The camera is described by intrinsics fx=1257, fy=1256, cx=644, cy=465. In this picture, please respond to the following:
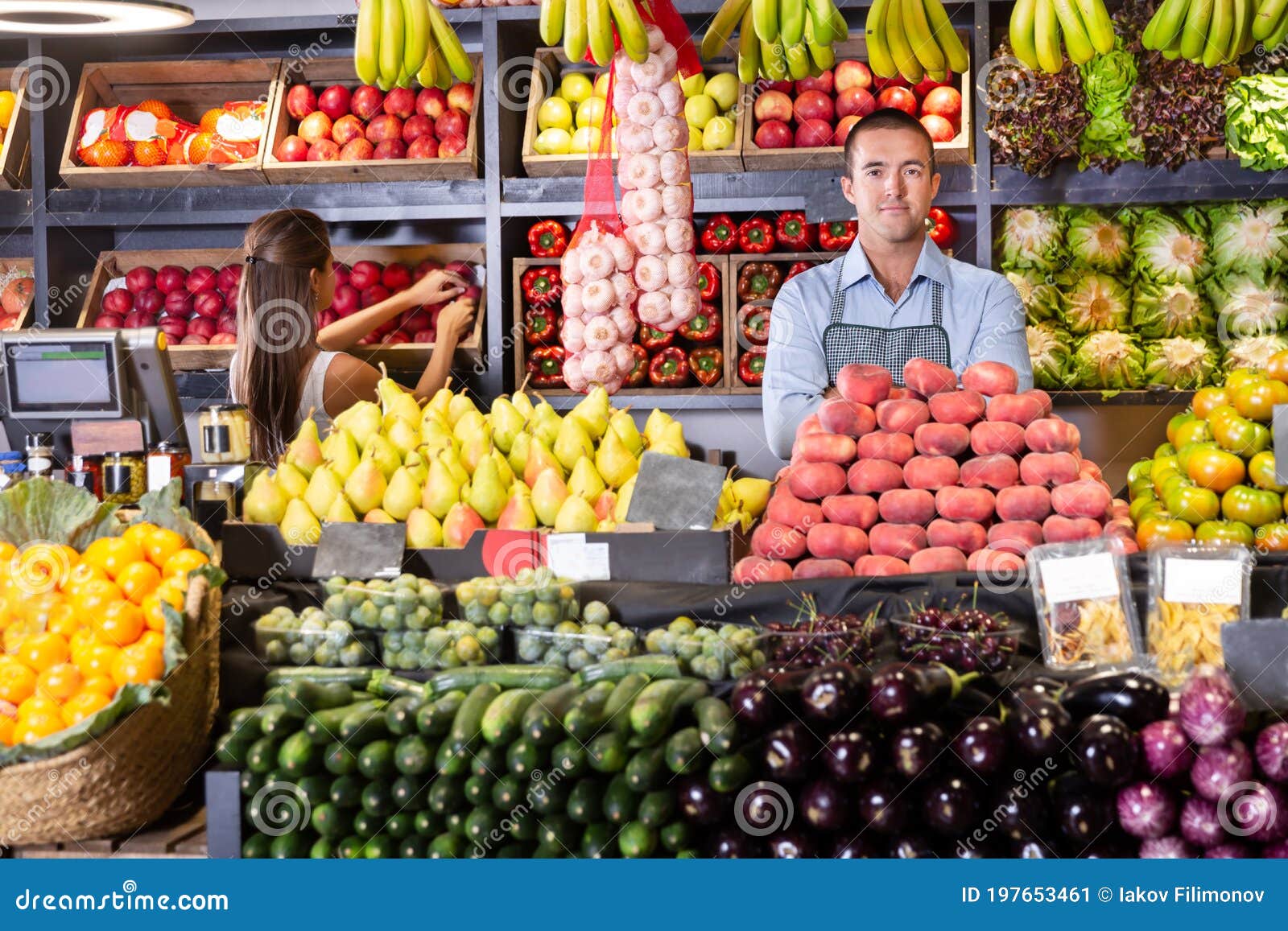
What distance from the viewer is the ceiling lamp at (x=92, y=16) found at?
3.46 meters

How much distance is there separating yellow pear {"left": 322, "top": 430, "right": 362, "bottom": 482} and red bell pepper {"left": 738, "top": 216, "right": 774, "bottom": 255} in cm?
211

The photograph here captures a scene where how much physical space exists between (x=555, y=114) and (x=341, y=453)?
2224mm

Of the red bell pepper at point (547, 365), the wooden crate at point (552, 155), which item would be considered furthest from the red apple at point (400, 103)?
the red bell pepper at point (547, 365)

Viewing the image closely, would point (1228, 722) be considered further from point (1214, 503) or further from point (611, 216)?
point (611, 216)

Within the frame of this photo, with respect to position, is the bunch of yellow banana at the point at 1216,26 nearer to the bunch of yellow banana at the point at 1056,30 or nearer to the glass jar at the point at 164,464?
the bunch of yellow banana at the point at 1056,30

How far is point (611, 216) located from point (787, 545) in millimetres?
1411

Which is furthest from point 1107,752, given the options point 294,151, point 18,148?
point 18,148

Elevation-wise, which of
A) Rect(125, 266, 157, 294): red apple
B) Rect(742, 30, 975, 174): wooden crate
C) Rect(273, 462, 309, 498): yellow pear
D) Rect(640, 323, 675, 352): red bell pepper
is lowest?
Rect(273, 462, 309, 498): yellow pear

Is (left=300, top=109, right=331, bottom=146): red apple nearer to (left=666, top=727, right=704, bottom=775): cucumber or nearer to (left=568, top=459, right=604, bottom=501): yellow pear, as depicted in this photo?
(left=568, top=459, right=604, bottom=501): yellow pear

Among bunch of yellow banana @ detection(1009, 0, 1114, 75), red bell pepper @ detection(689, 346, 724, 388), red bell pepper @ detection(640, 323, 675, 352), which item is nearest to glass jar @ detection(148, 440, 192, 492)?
red bell pepper @ detection(640, 323, 675, 352)

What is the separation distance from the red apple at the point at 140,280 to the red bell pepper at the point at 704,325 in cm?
203

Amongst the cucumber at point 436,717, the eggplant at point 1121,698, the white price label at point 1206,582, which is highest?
the white price label at point 1206,582

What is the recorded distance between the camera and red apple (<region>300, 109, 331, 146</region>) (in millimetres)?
4449
